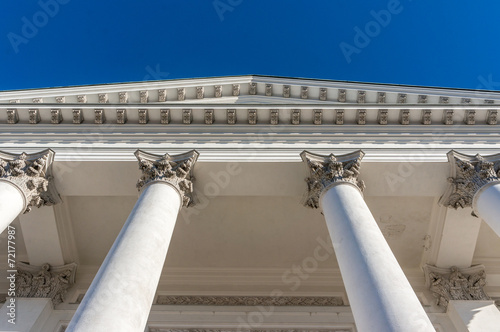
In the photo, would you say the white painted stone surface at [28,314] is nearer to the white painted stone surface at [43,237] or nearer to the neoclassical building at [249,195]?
the neoclassical building at [249,195]

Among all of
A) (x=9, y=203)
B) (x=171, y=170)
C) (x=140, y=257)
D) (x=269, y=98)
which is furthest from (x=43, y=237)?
(x=269, y=98)

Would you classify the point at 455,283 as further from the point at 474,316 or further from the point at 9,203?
the point at 9,203

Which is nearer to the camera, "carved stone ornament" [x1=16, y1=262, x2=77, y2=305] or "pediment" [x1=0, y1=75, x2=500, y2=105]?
"carved stone ornament" [x1=16, y1=262, x2=77, y2=305]

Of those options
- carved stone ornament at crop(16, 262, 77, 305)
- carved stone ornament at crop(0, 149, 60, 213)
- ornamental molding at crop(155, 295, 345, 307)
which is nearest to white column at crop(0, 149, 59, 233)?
carved stone ornament at crop(0, 149, 60, 213)

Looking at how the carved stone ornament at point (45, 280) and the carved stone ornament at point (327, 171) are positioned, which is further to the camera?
the carved stone ornament at point (45, 280)

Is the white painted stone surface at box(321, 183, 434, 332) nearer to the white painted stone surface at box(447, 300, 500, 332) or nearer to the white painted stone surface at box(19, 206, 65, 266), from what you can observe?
the white painted stone surface at box(447, 300, 500, 332)

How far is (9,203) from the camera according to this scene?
8.77m

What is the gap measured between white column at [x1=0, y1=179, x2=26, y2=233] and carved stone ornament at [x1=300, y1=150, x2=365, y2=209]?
23.5ft

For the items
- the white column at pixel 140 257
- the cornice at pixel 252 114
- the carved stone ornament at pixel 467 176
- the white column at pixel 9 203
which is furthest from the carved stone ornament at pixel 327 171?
the white column at pixel 9 203

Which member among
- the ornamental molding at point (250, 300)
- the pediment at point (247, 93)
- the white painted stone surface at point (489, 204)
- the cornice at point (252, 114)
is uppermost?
the pediment at point (247, 93)

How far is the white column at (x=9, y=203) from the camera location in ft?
27.8

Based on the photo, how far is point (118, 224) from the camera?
43.0ft

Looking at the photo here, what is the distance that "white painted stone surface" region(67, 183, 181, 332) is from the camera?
5367 millimetres

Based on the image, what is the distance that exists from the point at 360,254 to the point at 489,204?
4.16 metres
